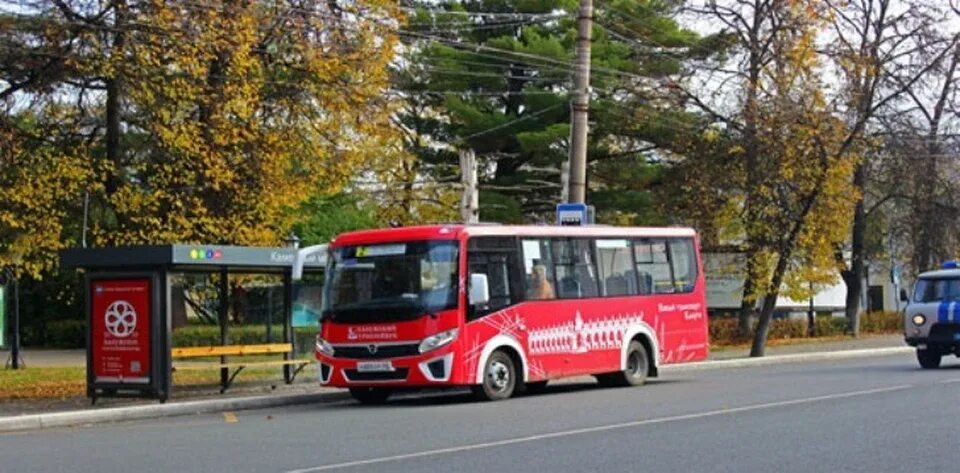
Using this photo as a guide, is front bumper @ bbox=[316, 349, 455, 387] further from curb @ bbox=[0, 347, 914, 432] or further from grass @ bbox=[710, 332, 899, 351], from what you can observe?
grass @ bbox=[710, 332, 899, 351]

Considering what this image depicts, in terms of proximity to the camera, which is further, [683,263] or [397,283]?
[683,263]

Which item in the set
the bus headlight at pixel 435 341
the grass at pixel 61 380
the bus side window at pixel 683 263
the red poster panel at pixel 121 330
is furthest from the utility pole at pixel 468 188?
the bus headlight at pixel 435 341

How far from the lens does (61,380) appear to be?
Result: 91.5 ft

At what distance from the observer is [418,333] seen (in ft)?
64.9

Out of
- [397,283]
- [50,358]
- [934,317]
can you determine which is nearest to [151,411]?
[397,283]

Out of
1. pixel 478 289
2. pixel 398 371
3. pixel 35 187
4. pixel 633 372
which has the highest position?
pixel 35 187

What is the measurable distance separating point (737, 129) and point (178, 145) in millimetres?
15558

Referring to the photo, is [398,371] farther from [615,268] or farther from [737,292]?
[737,292]

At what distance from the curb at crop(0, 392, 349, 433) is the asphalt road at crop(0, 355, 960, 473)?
52 cm

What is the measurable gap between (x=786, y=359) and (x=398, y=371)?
17225mm

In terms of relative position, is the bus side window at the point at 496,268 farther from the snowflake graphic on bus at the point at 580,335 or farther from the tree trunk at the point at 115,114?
the tree trunk at the point at 115,114

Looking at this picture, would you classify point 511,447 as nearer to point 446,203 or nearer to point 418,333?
point 418,333

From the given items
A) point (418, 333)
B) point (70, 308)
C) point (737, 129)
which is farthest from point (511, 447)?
point (70, 308)

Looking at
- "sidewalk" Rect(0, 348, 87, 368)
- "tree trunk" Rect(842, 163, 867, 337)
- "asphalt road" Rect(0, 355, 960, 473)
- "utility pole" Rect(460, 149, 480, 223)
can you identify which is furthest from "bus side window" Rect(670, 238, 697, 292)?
"tree trunk" Rect(842, 163, 867, 337)
